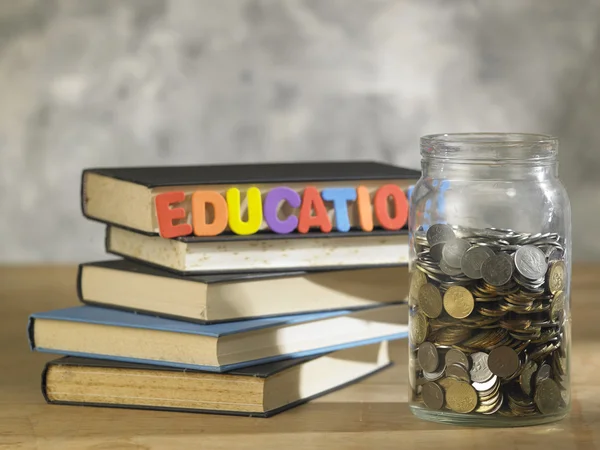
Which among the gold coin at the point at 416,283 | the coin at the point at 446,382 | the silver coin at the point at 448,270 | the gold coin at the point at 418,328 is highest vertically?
the silver coin at the point at 448,270

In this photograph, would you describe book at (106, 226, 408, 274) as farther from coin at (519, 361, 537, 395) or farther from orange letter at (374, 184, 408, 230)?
coin at (519, 361, 537, 395)

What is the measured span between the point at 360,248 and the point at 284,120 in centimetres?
98

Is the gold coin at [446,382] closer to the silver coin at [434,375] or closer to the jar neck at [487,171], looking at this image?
the silver coin at [434,375]

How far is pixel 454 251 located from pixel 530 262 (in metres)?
0.06

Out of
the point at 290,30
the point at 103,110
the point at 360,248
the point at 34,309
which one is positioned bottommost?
the point at 34,309

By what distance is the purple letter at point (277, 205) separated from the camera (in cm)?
95

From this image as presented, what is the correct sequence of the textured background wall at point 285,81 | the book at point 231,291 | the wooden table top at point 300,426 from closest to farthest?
1. the wooden table top at point 300,426
2. the book at point 231,291
3. the textured background wall at point 285,81

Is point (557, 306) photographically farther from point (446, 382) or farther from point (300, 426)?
point (300, 426)

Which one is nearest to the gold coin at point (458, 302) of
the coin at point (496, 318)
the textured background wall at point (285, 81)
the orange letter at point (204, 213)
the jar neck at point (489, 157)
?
the coin at point (496, 318)

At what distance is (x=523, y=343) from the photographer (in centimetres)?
82

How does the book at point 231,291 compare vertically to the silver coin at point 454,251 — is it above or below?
below

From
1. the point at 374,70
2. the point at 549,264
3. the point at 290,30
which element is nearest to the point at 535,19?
the point at 374,70

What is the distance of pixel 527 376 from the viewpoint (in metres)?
0.82

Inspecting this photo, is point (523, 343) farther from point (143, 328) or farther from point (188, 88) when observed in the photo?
point (188, 88)
